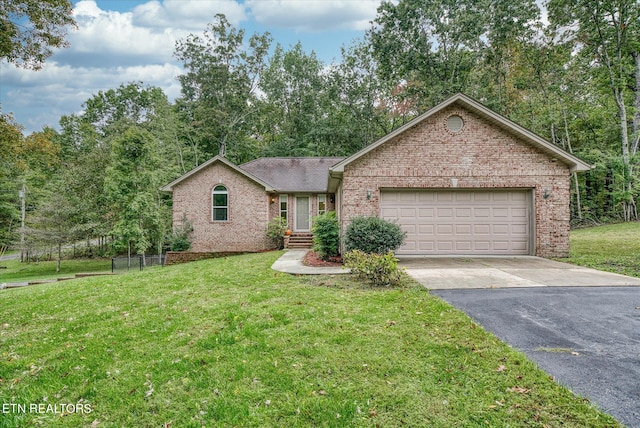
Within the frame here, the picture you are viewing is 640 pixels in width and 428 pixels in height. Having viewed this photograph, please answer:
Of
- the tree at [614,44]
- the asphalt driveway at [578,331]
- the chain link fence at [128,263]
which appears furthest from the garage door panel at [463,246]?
the chain link fence at [128,263]

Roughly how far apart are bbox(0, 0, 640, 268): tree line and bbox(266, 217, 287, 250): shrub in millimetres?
5729

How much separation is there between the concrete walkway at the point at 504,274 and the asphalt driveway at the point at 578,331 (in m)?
0.35

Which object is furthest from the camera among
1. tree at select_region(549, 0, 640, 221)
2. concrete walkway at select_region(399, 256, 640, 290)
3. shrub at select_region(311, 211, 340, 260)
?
tree at select_region(549, 0, 640, 221)

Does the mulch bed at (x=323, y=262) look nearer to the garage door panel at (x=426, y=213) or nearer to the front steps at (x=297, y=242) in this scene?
the garage door panel at (x=426, y=213)

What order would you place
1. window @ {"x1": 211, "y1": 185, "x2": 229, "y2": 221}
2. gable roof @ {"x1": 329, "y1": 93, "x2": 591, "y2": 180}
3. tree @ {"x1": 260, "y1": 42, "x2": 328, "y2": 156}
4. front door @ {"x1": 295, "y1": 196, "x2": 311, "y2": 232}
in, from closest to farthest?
1. gable roof @ {"x1": 329, "y1": 93, "x2": 591, "y2": 180}
2. window @ {"x1": 211, "y1": 185, "x2": 229, "y2": 221}
3. front door @ {"x1": 295, "y1": 196, "x2": 311, "y2": 232}
4. tree @ {"x1": 260, "y1": 42, "x2": 328, "y2": 156}

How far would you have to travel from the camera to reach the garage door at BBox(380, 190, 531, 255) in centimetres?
1106

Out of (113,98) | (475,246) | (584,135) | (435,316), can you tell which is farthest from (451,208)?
(113,98)

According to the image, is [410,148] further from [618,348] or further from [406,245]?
[618,348]

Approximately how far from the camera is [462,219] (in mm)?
11102

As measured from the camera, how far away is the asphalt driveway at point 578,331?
3.02 meters

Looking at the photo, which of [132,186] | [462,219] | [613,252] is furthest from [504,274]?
[132,186]

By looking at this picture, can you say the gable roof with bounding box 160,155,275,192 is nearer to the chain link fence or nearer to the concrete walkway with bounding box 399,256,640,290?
the chain link fence

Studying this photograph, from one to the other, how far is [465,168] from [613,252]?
623cm

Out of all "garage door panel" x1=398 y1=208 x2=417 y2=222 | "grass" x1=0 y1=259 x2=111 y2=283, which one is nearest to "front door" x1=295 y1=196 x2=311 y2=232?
"garage door panel" x1=398 y1=208 x2=417 y2=222
